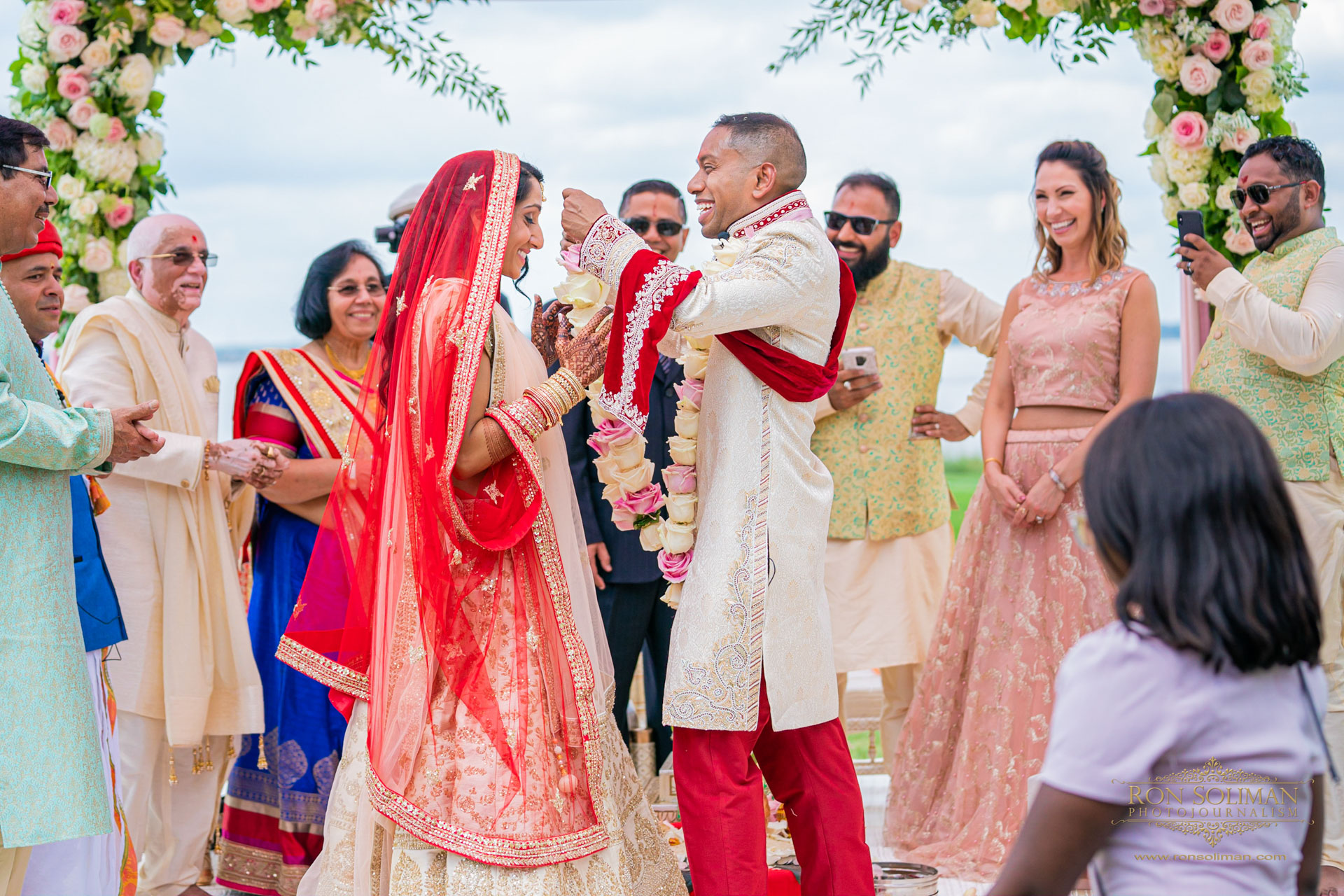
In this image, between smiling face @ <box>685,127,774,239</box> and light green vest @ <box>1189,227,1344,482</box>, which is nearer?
smiling face @ <box>685,127,774,239</box>

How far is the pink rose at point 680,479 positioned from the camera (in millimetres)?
2703

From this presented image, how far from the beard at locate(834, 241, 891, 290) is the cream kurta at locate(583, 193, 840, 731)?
1604 millimetres

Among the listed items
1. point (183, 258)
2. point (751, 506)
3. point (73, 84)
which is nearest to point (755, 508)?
point (751, 506)

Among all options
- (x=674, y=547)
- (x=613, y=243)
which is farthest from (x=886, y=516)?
(x=613, y=243)

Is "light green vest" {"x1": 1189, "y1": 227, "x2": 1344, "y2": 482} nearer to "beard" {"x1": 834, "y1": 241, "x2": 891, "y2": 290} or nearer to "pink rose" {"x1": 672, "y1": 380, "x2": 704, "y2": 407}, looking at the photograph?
"beard" {"x1": 834, "y1": 241, "x2": 891, "y2": 290}

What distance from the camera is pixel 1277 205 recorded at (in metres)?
3.54

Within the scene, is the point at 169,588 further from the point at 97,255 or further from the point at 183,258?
the point at 97,255

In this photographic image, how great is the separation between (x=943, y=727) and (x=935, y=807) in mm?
253

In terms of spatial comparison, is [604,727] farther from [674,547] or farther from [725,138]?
[725,138]

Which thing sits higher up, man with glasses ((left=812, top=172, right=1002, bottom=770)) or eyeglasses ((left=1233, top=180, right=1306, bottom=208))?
eyeglasses ((left=1233, top=180, right=1306, bottom=208))

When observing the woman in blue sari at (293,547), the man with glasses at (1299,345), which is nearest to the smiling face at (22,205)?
the woman in blue sari at (293,547)

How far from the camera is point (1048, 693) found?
11.6 feet

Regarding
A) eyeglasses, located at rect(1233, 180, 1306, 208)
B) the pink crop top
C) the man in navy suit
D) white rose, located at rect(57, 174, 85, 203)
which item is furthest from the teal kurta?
eyeglasses, located at rect(1233, 180, 1306, 208)

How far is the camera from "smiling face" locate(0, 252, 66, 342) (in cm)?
276
